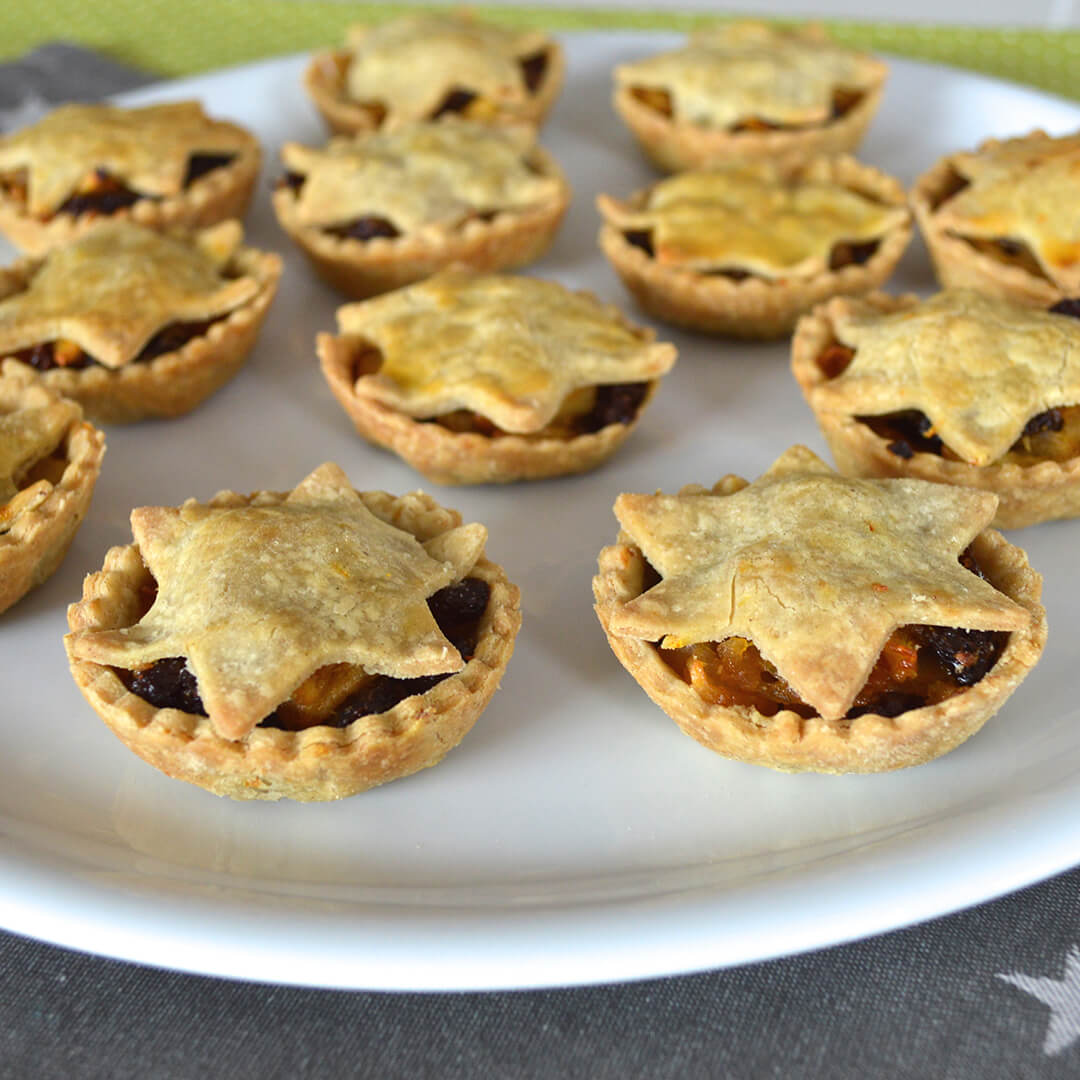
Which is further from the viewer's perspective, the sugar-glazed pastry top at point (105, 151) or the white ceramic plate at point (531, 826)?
the sugar-glazed pastry top at point (105, 151)

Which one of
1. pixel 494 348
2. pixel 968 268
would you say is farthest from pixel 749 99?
pixel 494 348

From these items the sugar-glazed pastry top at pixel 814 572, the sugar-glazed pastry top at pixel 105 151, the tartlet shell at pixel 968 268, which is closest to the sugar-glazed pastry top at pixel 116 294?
the sugar-glazed pastry top at pixel 105 151

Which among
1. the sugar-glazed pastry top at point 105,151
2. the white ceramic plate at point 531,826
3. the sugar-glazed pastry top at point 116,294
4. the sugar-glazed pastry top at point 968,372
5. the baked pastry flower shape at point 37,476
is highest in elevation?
the sugar-glazed pastry top at point 968,372

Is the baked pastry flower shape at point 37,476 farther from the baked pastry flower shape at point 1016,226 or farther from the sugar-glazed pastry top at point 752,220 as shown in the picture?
the baked pastry flower shape at point 1016,226

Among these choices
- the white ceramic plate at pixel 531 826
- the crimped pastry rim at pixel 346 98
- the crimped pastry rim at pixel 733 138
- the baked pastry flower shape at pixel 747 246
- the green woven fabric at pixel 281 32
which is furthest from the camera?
the green woven fabric at pixel 281 32

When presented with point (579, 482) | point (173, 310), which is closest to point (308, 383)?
point (173, 310)

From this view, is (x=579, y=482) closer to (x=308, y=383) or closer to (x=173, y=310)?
(x=308, y=383)

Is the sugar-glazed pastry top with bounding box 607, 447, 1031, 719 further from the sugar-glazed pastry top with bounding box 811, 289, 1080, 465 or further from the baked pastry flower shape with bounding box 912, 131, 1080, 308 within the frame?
the baked pastry flower shape with bounding box 912, 131, 1080, 308
